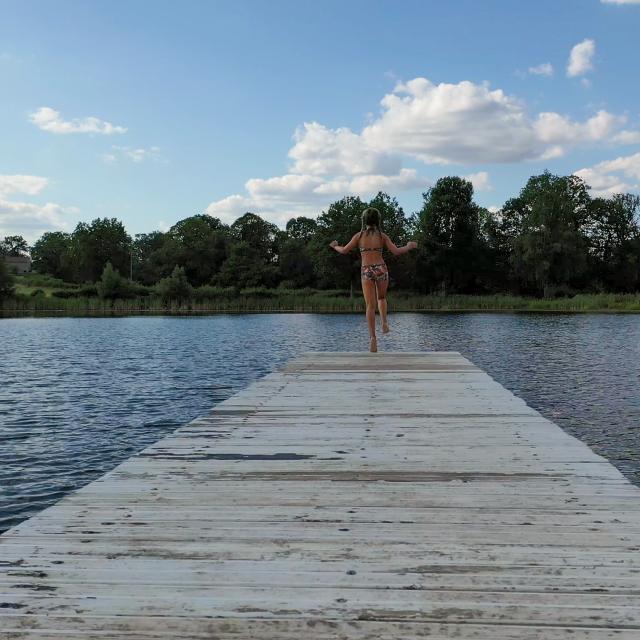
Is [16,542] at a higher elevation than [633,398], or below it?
higher

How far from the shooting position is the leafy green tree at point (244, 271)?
255 feet

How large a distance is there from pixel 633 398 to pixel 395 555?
1076cm

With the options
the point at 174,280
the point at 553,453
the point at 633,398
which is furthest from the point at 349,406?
the point at 174,280

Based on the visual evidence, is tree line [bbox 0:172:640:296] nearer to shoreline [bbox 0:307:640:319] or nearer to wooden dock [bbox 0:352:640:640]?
shoreline [bbox 0:307:640:319]

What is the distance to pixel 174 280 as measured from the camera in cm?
6022

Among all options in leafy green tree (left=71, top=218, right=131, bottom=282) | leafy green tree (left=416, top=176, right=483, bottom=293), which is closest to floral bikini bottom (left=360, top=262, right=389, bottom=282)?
leafy green tree (left=416, top=176, right=483, bottom=293)

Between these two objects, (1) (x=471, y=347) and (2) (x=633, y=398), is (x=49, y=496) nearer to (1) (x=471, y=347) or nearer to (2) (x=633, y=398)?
(2) (x=633, y=398)

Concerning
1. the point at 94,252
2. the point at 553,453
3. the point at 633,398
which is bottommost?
the point at 633,398

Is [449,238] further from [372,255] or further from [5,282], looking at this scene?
[372,255]

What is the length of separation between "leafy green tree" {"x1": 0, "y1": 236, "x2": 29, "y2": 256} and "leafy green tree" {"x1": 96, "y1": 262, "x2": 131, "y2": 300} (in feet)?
307

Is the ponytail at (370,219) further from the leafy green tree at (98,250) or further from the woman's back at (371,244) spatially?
the leafy green tree at (98,250)

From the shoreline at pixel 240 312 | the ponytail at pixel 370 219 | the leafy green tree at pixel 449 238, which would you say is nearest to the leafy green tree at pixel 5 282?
the shoreline at pixel 240 312

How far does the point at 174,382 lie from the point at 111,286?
170 feet

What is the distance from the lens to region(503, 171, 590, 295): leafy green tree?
65312mm
